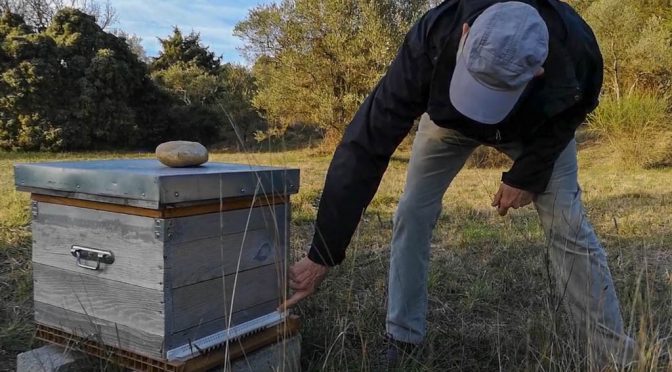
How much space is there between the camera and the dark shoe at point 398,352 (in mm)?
2026

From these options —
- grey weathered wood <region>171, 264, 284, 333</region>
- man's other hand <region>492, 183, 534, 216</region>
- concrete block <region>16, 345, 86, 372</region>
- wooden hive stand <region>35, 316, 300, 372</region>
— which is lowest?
concrete block <region>16, 345, 86, 372</region>

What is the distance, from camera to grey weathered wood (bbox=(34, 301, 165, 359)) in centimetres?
161

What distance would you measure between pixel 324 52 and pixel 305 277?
12.7 meters

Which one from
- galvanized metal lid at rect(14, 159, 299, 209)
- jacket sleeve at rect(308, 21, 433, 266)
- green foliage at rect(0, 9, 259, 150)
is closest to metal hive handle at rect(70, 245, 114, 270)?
galvanized metal lid at rect(14, 159, 299, 209)

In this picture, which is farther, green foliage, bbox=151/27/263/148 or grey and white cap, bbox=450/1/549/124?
green foliage, bbox=151/27/263/148

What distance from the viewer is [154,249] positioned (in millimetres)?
1557

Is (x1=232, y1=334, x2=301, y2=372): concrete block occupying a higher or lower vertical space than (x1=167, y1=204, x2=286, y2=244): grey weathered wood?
lower

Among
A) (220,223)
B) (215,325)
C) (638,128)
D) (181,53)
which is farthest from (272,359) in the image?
(181,53)

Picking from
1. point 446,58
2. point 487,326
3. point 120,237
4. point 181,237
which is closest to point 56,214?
point 120,237

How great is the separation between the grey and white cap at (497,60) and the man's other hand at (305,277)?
0.66 m

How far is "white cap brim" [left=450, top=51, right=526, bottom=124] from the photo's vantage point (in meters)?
1.51

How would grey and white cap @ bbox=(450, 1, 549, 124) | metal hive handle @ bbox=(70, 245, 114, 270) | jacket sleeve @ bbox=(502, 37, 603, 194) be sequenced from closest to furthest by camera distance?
Answer: grey and white cap @ bbox=(450, 1, 549, 124) < metal hive handle @ bbox=(70, 245, 114, 270) < jacket sleeve @ bbox=(502, 37, 603, 194)

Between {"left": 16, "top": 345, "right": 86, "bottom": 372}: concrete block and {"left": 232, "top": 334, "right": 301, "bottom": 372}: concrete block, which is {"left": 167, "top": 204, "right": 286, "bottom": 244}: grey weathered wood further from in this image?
{"left": 16, "top": 345, "right": 86, "bottom": 372}: concrete block

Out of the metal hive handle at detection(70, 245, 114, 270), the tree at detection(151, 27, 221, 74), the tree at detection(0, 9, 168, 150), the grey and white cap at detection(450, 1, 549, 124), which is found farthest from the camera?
the tree at detection(151, 27, 221, 74)
